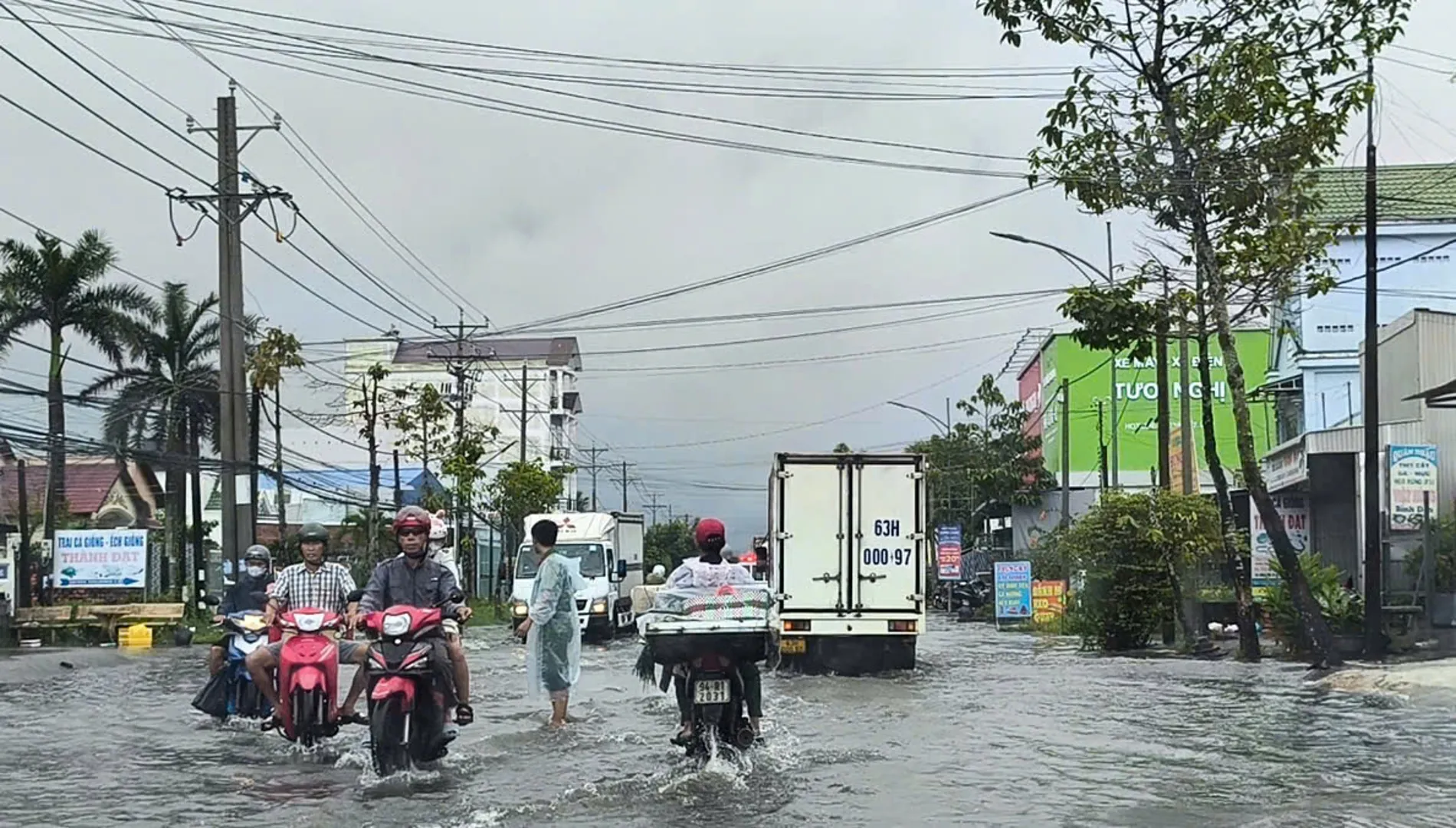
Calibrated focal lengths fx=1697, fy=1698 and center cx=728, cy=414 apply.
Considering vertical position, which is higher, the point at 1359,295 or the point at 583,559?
the point at 1359,295

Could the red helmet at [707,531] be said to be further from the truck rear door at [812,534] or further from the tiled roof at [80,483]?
the tiled roof at [80,483]

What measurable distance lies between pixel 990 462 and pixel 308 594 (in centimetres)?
5790

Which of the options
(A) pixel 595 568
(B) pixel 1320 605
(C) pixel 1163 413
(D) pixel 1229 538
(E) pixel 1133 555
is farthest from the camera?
(A) pixel 595 568

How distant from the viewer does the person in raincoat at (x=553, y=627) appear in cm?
1453

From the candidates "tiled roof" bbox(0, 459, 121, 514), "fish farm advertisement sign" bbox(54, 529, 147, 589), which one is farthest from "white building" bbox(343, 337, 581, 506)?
"fish farm advertisement sign" bbox(54, 529, 147, 589)

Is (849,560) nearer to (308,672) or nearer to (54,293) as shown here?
(308,672)

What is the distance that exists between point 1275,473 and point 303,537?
28647mm

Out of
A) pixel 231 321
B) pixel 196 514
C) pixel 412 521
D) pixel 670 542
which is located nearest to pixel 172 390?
pixel 196 514

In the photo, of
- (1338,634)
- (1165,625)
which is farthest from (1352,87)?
(1165,625)

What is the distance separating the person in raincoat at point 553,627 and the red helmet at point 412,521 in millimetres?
2702

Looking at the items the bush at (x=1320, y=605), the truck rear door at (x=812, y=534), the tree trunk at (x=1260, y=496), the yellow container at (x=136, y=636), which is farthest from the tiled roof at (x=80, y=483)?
the tree trunk at (x=1260, y=496)

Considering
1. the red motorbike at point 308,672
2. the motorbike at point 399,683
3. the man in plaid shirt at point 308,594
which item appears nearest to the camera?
the motorbike at point 399,683

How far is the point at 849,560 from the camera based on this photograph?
22422 millimetres

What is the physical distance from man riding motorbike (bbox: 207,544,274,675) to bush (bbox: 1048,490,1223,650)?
17.4m
